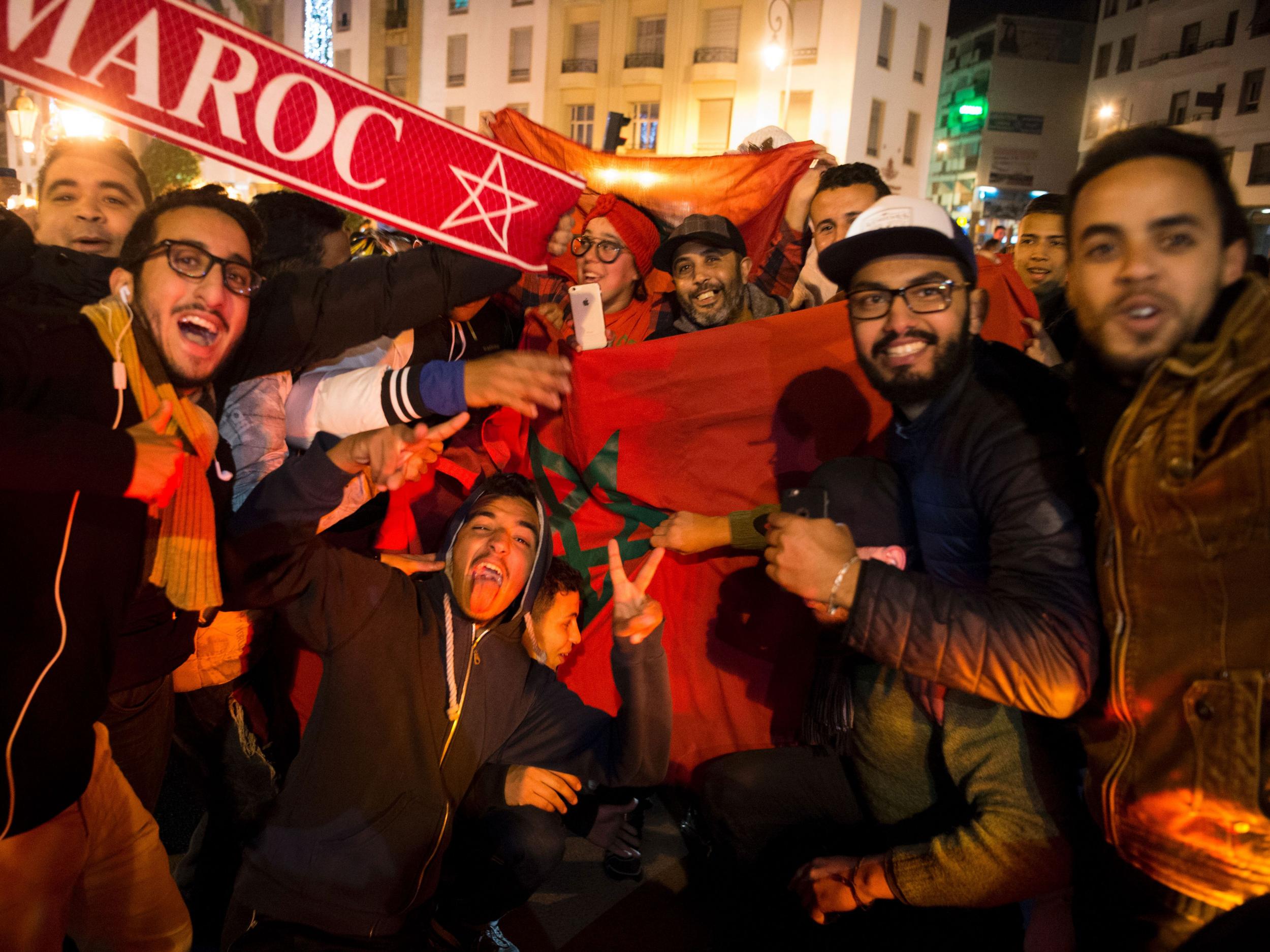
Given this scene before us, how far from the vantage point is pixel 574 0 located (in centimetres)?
3041

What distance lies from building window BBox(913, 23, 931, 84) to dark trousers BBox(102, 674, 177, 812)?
34.9 m

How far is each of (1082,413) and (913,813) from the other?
1.26 metres

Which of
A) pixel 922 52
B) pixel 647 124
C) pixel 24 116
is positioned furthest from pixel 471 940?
pixel 922 52

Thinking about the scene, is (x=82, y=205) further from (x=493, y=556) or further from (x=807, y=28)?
(x=807, y=28)

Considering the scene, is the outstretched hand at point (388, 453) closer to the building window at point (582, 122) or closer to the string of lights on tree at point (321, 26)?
the building window at point (582, 122)

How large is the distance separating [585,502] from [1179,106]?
42.8 meters

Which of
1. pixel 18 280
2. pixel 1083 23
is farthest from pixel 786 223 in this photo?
pixel 1083 23

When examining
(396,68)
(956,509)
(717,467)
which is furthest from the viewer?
(396,68)

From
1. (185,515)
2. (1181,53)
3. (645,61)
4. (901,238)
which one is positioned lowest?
(185,515)

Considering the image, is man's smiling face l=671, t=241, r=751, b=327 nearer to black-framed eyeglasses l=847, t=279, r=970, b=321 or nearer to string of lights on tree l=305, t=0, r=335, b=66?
black-framed eyeglasses l=847, t=279, r=970, b=321

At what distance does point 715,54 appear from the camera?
2855 centimetres

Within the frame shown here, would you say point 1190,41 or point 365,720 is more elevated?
point 1190,41

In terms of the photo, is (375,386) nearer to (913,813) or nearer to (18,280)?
(18,280)

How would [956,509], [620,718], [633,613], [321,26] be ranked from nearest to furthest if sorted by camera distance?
[956,509] → [633,613] → [620,718] → [321,26]
